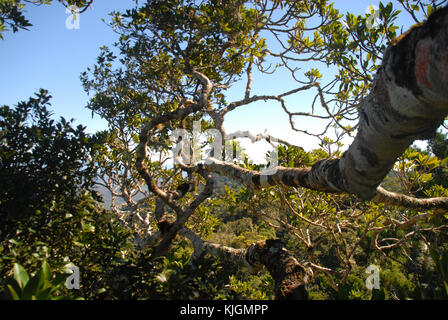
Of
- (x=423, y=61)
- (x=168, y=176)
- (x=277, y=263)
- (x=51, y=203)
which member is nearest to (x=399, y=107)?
(x=423, y=61)

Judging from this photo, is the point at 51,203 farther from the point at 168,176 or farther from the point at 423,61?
the point at 168,176

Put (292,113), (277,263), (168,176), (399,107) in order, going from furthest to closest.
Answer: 1. (168,176)
2. (292,113)
3. (277,263)
4. (399,107)

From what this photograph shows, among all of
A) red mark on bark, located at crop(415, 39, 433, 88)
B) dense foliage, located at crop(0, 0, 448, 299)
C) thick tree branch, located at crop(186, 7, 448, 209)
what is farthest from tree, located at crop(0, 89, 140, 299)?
red mark on bark, located at crop(415, 39, 433, 88)

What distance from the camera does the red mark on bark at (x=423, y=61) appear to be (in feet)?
3.26

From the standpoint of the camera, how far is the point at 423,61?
1.02 m

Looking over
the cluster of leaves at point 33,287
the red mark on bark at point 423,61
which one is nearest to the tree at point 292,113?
the red mark on bark at point 423,61

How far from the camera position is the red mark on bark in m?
0.99

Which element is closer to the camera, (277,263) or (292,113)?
(277,263)

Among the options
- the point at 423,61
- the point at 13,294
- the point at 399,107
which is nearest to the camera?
the point at 423,61

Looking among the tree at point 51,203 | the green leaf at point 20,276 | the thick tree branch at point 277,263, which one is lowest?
the thick tree branch at point 277,263

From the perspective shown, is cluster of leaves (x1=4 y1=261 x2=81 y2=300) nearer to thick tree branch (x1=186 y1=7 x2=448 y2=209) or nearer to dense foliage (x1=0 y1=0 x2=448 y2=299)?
dense foliage (x1=0 y1=0 x2=448 y2=299)

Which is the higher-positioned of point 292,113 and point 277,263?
point 292,113

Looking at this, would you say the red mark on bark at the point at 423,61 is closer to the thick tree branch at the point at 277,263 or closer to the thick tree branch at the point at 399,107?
the thick tree branch at the point at 399,107
